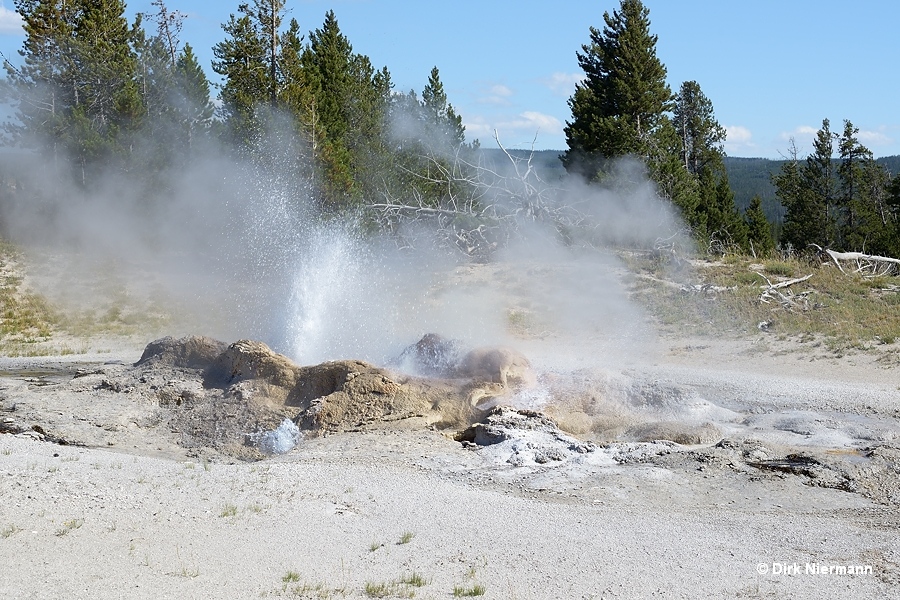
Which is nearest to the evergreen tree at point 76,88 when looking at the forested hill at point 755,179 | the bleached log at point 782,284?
the bleached log at point 782,284

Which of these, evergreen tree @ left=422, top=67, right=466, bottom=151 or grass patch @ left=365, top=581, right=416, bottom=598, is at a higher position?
evergreen tree @ left=422, top=67, right=466, bottom=151

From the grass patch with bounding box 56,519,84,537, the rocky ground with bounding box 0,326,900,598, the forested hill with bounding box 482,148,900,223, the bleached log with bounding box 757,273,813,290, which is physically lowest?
the rocky ground with bounding box 0,326,900,598

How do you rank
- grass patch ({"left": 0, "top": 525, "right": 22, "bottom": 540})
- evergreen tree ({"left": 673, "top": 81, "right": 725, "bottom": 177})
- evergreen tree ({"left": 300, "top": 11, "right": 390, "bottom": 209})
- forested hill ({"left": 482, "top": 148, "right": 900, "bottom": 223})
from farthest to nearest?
forested hill ({"left": 482, "top": 148, "right": 900, "bottom": 223}), evergreen tree ({"left": 673, "top": 81, "right": 725, "bottom": 177}), evergreen tree ({"left": 300, "top": 11, "right": 390, "bottom": 209}), grass patch ({"left": 0, "top": 525, "right": 22, "bottom": 540})

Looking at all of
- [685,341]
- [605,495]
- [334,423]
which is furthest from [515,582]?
[685,341]

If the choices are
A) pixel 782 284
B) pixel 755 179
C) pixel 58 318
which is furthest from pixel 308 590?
pixel 755 179

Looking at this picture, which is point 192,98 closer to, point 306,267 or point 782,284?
point 306,267

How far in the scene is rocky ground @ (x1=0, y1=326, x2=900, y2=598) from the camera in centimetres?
557

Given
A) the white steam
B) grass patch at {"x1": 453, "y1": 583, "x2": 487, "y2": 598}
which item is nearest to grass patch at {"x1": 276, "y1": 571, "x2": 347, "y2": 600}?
grass patch at {"x1": 453, "y1": 583, "x2": 487, "y2": 598}

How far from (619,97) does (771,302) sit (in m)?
10.5

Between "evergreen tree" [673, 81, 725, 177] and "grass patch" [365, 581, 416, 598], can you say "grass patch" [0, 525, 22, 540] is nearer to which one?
"grass patch" [365, 581, 416, 598]

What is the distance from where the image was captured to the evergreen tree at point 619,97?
25453mm

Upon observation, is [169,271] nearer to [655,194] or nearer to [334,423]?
[655,194]

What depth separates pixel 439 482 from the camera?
7.73 m

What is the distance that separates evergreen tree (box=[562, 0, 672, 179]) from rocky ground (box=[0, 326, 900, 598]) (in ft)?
45.0
